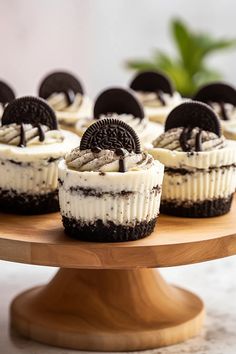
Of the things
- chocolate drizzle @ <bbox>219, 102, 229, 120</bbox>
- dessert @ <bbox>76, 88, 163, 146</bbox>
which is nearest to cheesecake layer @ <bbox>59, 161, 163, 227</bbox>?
dessert @ <bbox>76, 88, 163, 146</bbox>

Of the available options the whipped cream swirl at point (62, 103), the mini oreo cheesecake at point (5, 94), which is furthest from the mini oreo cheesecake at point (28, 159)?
the whipped cream swirl at point (62, 103)

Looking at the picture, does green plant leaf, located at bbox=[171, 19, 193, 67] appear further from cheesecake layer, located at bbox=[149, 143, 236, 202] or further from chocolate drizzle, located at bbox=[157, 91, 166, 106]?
cheesecake layer, located at bbox=[149, 143, 236, 202]

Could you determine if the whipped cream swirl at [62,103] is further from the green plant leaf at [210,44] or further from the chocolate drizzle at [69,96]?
the green plant leaf at [210,44]

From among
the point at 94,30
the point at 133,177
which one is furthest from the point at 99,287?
the point at 94,30

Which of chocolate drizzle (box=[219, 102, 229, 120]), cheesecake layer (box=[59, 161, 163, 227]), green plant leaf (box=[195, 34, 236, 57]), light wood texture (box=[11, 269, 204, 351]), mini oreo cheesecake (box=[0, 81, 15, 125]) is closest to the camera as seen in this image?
cheesecake layer (box=[59, 161, 163, 227])

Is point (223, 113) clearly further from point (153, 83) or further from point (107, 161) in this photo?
point (107, 161)

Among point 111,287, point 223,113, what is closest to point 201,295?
point 111,287

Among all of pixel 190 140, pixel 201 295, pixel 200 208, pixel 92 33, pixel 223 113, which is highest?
pixel 190 140
